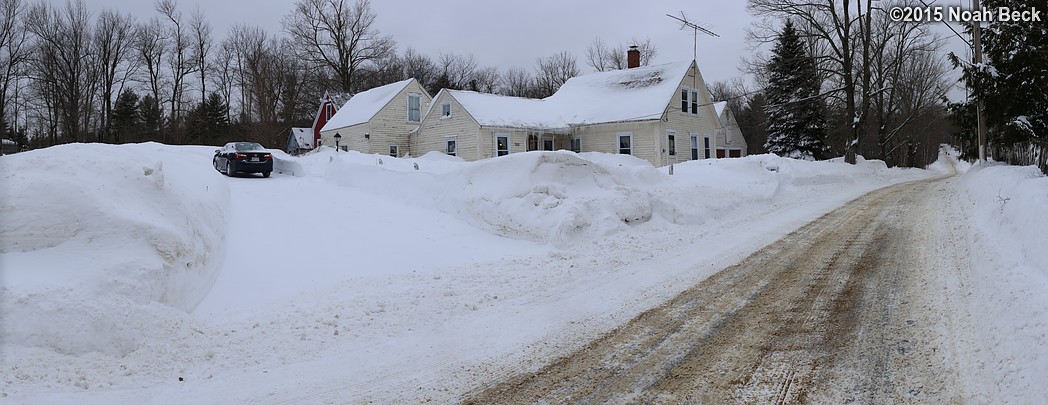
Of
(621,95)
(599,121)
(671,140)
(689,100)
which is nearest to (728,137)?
(689,100)

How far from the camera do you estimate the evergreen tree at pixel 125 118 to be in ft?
150

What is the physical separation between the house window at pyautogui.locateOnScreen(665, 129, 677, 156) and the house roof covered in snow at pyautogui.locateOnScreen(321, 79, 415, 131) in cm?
1584

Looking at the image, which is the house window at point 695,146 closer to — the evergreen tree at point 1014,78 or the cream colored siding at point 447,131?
the cream colored siding at point 447,131

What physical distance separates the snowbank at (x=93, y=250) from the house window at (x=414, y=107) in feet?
92.2

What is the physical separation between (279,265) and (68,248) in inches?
106

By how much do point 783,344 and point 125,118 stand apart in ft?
182

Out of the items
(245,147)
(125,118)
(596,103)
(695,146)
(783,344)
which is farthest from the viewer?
(125,118)

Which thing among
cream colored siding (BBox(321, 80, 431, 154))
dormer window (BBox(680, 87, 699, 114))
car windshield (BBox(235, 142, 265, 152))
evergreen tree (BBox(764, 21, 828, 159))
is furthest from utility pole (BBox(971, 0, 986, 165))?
cream colored siding (BBox(321, 80, 431, 154))

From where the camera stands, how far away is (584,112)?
103 ft

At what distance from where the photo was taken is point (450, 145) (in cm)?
3059

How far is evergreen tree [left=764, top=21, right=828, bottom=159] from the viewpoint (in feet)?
113

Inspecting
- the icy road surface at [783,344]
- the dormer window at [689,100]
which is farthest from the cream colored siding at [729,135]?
the icy road surface at [783,344]

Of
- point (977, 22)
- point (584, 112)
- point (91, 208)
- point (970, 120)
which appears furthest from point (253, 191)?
point (970, 120)

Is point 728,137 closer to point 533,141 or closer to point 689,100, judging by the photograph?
point 689,100
